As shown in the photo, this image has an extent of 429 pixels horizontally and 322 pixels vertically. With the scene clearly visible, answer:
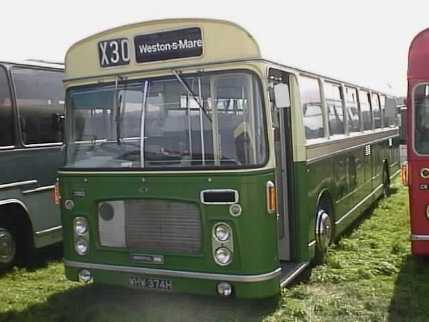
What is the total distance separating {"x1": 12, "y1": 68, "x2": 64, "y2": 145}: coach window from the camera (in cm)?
732

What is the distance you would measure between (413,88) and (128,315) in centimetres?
394

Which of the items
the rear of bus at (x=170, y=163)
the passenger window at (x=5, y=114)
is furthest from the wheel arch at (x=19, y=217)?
the rear of bus at (x=170, y=163)

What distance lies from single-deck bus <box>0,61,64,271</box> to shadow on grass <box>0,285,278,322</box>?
1.56 meters

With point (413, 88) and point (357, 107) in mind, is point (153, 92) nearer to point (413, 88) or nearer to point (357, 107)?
point (413, 88)

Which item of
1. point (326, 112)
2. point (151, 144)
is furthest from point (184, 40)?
point (326, 112)

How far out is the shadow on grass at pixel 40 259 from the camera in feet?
24.4

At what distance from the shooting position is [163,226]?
17.0ft

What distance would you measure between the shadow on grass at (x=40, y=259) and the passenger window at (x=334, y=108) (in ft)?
14.1

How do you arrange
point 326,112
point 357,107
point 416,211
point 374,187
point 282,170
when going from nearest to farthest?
point 282,170, point 416,211, point 326,112, point 357,107, point 374,187

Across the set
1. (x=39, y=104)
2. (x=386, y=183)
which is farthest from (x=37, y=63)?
(x=386, y=183)

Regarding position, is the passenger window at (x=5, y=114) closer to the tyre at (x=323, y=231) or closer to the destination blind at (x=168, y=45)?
the destination blind at (x=168, y=45)

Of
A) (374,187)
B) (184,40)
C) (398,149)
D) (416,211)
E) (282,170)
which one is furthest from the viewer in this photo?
(398,149)

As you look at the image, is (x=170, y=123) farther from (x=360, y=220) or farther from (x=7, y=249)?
(x=360, y=220)

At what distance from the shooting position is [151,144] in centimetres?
518
